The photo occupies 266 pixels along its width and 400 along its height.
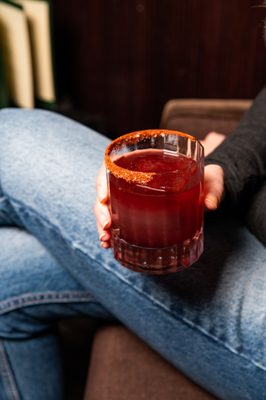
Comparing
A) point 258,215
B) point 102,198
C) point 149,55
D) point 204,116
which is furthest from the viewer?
point 149,55

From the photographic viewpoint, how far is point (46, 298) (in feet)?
2.98

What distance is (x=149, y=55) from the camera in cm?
198

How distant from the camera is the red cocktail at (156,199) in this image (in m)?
0.60

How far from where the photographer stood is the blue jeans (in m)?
0.73

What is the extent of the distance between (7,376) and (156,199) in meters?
0.56

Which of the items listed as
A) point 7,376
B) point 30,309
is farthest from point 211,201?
point 7,376

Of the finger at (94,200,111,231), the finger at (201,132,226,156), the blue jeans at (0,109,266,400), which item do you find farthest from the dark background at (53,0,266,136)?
the finger at (94,200,111,231)

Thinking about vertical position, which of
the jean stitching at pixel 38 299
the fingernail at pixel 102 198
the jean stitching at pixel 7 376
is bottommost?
the jean stitching at pixel 7 376

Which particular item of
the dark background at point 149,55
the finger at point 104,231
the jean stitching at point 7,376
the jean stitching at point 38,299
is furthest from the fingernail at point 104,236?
the dark background at point 149,55


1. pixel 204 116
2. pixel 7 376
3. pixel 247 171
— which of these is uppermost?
pixel 247 171

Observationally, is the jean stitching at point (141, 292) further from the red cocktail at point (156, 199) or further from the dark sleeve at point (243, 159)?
the dark sleeve at point (243, 159)

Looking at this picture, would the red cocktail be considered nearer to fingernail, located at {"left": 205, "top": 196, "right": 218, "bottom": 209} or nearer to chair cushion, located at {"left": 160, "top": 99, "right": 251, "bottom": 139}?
fingernail, located at {"left": 205, "top": 196, "right": 218, "bottom": 209}

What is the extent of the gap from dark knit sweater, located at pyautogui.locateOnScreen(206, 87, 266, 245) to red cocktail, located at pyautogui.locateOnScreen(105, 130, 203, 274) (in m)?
0.15

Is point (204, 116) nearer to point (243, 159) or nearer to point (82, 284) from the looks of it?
point (243, 159)
